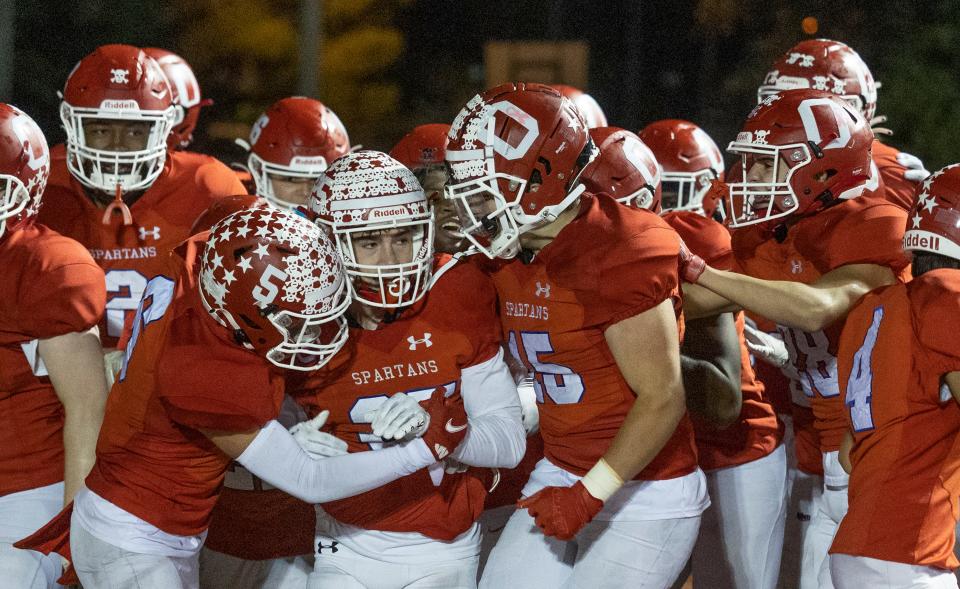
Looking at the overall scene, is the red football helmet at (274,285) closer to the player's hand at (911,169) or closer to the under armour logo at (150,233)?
the under armour logo at (150,233)

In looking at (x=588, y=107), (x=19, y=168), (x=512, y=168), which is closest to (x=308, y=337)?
(x=512, y=168)

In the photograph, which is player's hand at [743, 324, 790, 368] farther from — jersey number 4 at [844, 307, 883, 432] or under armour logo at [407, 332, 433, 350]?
under armour logo at [407, 332, 433, 350]

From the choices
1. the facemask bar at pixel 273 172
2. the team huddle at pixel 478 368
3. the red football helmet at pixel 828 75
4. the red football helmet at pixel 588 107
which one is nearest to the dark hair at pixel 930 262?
the team huddle at pixel 478 368

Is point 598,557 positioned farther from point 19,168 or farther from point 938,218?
point 19,168

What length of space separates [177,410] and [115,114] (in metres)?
2.00

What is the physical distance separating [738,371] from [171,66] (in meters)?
3.56

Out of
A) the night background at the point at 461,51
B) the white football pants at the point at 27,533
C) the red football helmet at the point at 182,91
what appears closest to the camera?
the white football pants at the point at 27,533

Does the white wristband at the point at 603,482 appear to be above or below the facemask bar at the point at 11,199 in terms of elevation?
below

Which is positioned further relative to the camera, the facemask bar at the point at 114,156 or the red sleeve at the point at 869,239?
the facemask bar at the point at 114,156

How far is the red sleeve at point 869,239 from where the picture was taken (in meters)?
3.19

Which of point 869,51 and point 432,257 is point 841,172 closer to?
point 432,257

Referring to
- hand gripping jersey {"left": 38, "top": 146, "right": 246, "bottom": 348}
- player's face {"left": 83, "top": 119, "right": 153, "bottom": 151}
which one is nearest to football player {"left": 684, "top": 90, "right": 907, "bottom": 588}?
hand gripping jersey {"left": 38, "top": 146, "right": 246, "bottom": 348}

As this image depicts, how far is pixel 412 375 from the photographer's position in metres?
3.02

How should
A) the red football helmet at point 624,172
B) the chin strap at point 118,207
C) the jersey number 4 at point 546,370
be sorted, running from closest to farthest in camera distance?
the jersey number 4 at point 546,370
the red football helmet at point 624,172
the chin strap at point 118,207
